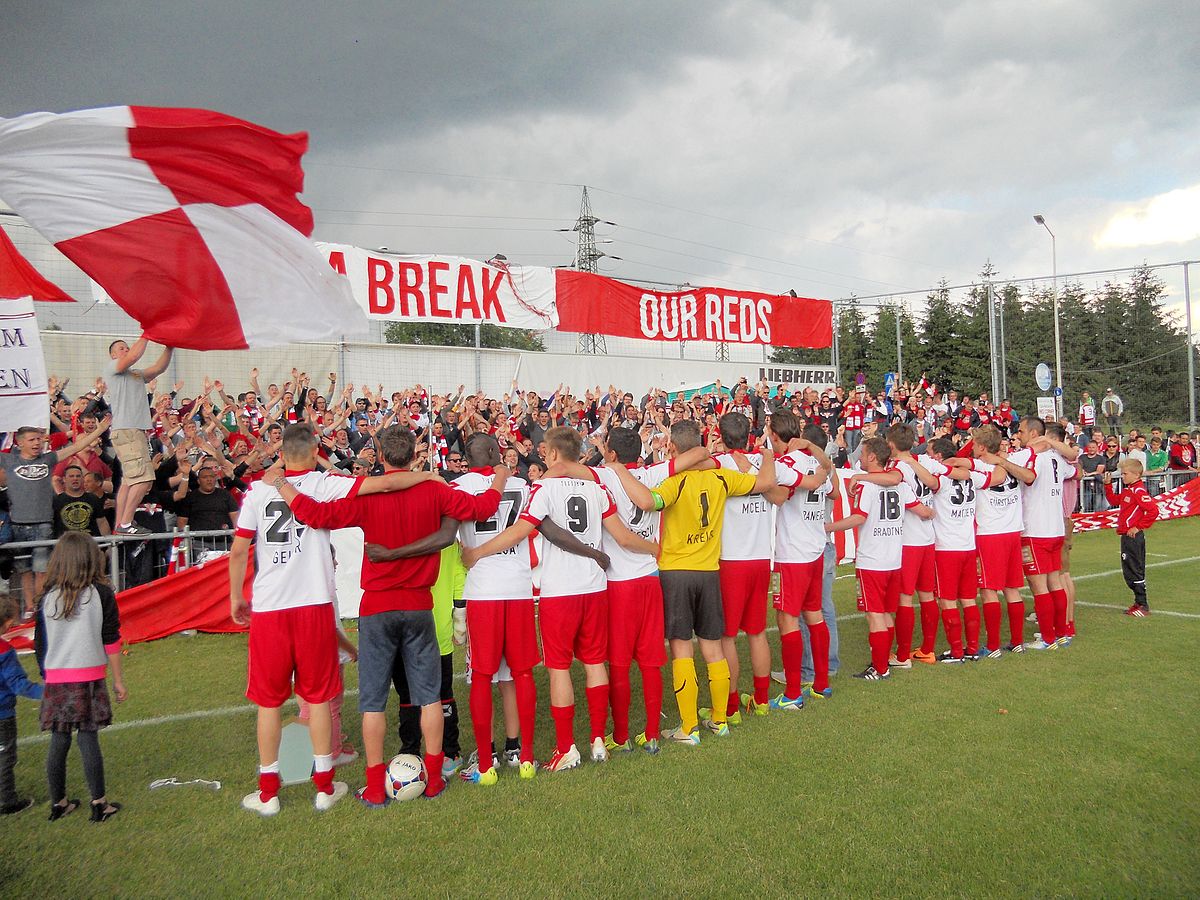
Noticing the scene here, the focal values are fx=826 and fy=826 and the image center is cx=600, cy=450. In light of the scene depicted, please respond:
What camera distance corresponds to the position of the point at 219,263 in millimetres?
6172

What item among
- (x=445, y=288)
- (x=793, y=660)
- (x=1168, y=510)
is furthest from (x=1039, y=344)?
(x=793, y=660)

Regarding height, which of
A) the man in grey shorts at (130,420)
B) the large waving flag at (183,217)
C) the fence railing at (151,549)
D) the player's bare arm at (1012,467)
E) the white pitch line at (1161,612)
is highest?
the large waving flag at (183,217)

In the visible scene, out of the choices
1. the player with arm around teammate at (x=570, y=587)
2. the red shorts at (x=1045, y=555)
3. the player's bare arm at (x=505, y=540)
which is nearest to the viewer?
the player's bare arm at (x=505, y=540)

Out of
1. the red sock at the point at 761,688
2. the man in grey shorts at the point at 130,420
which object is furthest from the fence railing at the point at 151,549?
the red sock at the point at 761,688

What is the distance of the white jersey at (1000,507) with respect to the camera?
817 centimetres

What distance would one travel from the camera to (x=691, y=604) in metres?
6.07

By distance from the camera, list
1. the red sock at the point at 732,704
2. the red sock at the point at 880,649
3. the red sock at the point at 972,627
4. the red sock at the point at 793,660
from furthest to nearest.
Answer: the red sock at the point at 972,627
the red sock at the point at 880,649
the red sock at the point at 793,660
the red sock at the point at 732,704

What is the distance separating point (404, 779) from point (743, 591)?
278 centimetres

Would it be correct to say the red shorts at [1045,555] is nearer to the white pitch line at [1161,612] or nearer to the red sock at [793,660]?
the white pitch line at [1161,612]

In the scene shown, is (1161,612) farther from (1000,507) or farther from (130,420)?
(130,420)

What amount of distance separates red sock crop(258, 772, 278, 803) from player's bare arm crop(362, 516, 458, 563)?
140 centimetres

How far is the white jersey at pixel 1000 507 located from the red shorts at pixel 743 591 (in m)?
3.15

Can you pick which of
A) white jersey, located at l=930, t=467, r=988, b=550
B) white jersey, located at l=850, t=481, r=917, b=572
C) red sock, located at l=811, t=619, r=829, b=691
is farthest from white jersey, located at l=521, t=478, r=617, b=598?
white jersey, located at l=930, t=467, r=988, b=550

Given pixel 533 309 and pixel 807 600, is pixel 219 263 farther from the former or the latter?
pixel 533 309
